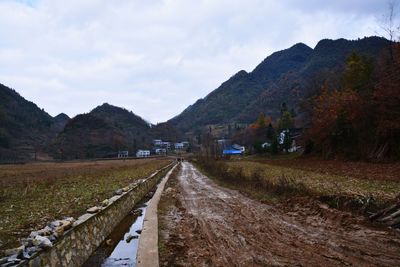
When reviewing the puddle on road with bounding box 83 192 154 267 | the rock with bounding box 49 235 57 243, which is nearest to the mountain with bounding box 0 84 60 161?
Answer: the puddle on road with bounding box 83 192 154 267

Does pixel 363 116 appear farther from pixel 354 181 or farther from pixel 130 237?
pixel 130 237

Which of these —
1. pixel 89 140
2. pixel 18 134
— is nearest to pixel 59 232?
pixel 89 140

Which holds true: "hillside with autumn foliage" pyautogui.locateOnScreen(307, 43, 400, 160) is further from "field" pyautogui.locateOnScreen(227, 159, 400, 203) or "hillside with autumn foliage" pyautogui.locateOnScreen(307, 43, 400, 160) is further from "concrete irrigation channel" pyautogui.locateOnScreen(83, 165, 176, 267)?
"concrete irrigation channel" pyautogui.locateOnScreen(83, 165, 176, 267)

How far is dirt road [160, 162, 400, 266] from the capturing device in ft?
29.5

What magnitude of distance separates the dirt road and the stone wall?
2218 mm

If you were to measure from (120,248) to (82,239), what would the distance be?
6.84 feet

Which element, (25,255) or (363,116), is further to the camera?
(363,116)

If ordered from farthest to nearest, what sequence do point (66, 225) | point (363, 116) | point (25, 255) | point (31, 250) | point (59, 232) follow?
point (363, 116) → point (66, 225) → point (59, 232) → point (31, 250) → point (25, 255)

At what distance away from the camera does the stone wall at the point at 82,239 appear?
7379 millimetres

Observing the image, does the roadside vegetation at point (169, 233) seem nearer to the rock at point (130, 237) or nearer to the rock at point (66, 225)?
the rock at point (130, 237)

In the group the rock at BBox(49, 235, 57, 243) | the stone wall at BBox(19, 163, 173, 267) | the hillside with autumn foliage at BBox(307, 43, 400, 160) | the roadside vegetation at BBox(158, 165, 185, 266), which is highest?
the hillside with autumn foliage at BBox(307, 43, 400, 160)

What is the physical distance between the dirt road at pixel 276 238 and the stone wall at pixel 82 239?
2.22 metres

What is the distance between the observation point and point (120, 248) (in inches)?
460

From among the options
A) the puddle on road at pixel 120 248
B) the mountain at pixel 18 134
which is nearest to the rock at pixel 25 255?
the puddle on road at pixel 120 248
